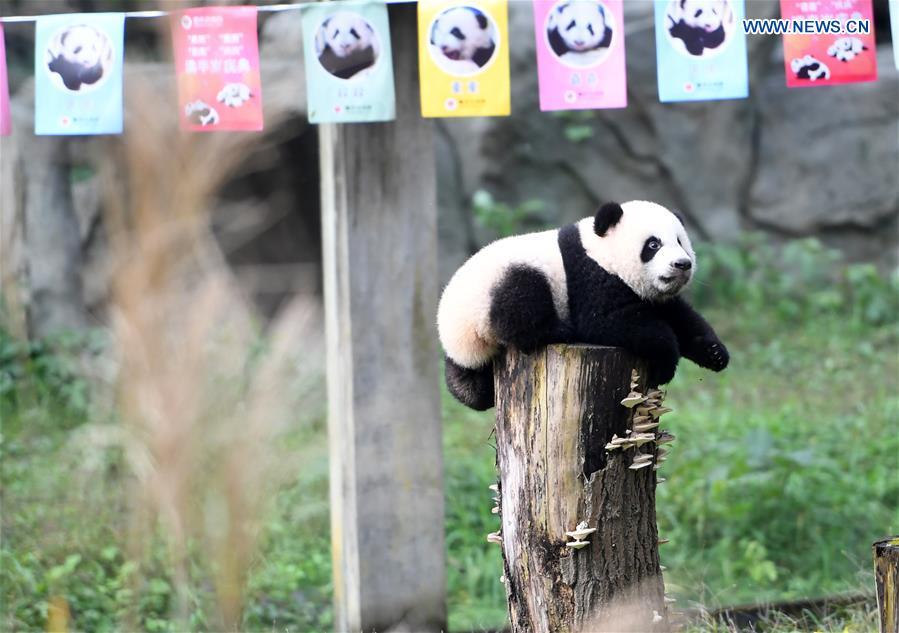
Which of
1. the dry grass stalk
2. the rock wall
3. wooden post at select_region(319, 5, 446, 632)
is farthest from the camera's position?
the rock wall

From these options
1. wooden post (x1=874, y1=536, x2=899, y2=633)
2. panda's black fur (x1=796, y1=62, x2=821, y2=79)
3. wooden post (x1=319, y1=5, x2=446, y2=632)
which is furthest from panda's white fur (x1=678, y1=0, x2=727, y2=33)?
wooden post (x1=874, y1=536, x2=899, y2=633)

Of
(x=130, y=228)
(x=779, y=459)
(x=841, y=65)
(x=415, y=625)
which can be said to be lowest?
(x=415, y=625)

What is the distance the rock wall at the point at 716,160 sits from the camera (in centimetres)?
847

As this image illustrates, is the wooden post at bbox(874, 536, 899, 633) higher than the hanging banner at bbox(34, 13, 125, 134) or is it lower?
lower

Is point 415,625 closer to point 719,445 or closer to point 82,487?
point 82,487

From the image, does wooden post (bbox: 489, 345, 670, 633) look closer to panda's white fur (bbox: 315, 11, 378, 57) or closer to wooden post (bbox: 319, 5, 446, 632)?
wooden post (bbox: 319, 5, 446, 632)

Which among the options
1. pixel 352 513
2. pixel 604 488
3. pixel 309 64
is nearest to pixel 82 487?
pixel 352 513

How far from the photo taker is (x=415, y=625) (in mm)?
4035

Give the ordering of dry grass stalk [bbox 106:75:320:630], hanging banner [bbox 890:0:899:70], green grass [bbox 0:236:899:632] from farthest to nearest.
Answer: green grass [bbox 0:236:899:632]
hanging banner [bbox 890:0:899:70]
dry grass stalk [bbox 106:75:320:630]

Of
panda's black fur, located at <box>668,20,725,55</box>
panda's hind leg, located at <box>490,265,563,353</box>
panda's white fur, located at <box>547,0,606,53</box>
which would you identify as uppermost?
panda's white fur, located at <box>547,0,606,53</box>

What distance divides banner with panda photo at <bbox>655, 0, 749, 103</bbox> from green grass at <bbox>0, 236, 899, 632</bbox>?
1457mm

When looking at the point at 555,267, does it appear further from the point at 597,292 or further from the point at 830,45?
the point at 830,45

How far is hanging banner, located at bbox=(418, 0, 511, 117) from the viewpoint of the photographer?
11.7 feet

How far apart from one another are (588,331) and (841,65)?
59.0 inches
